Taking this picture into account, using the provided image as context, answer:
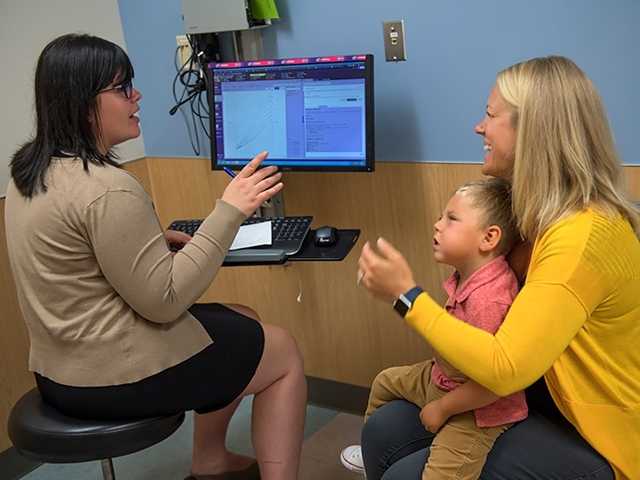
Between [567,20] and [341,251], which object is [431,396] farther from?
[567,20]

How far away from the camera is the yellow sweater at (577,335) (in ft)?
4.08

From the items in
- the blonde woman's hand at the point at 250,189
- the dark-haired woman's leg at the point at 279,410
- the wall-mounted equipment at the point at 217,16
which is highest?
the wall-mounted equipment at the point at 217,16

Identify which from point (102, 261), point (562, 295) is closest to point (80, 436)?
point (102, 261)

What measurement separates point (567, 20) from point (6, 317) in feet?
5.99

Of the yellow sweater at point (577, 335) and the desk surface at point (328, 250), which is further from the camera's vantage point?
the desk surface at point (328, 250)

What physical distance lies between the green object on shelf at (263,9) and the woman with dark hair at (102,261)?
65 centimetres

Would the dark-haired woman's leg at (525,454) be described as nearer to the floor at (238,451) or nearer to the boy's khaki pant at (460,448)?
the boy's khaki pant at (460,448)

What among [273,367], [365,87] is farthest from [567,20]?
[273,367]

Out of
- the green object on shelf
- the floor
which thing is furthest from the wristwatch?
the green object on shelf

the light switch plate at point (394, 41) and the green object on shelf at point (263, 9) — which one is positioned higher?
the green object on shelf at point (263, 9)

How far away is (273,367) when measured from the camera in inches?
72.4

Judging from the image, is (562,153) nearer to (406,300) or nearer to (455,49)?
(406,300)

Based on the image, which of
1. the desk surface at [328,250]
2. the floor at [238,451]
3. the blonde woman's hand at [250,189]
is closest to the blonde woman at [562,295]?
the blonde woman's hand at [250,189]

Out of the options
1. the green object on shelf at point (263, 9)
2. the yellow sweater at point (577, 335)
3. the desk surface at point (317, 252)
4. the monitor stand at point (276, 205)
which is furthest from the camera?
the monitor stand at point (276, 205)
